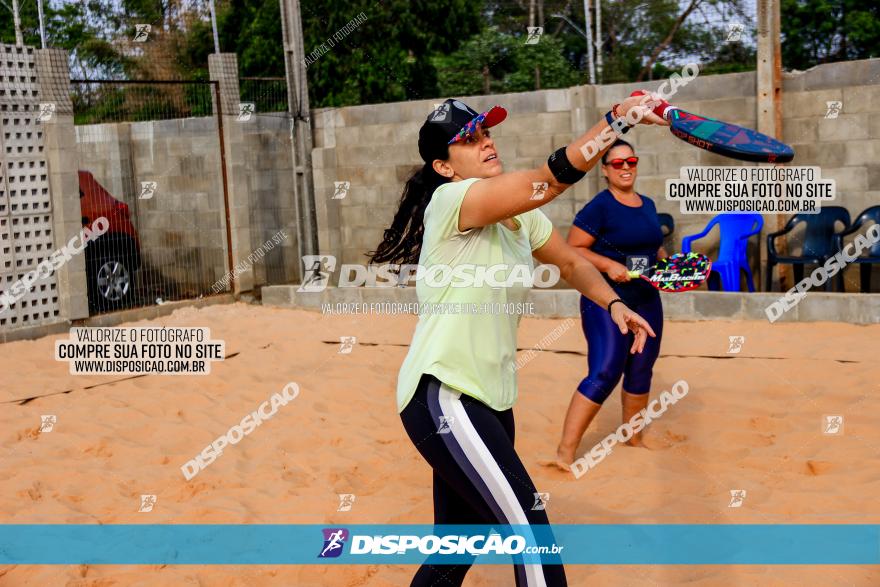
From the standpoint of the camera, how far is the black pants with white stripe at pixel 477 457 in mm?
2984

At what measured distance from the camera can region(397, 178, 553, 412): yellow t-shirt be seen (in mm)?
3074

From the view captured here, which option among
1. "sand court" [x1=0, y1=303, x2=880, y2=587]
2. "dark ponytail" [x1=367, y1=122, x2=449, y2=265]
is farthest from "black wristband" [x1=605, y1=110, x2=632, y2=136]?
"sand court" [x1=0, y1=303, x2=880, y2=587]

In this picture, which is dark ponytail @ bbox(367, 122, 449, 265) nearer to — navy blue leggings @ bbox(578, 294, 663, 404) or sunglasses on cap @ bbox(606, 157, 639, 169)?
navy blue leggings @ bbox(578, 294, 663, 404)

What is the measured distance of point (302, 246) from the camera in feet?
40.6

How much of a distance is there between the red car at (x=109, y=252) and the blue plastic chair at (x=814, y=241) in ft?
22.4

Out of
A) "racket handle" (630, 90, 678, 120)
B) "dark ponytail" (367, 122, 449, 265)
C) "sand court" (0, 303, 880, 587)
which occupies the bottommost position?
"sand court" (0, 303, 880, 587)

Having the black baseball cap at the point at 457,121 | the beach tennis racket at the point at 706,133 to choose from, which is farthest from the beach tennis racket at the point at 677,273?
the black baseball cap at the point at 457,121

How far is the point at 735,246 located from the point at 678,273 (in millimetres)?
4041


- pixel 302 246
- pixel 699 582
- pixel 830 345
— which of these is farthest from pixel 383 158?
pixel 699 582

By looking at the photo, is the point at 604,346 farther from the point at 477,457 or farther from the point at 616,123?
the point at 616,123

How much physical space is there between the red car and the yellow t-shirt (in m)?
8.18

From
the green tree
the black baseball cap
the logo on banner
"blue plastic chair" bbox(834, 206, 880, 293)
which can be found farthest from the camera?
the green tree

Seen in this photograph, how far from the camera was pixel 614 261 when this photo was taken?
560cm

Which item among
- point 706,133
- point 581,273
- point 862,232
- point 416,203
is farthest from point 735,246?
point 416,203
